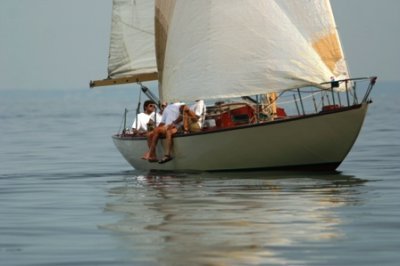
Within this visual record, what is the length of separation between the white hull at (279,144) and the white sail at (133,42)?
24.1 feet

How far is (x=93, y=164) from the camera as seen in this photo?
1581 inches

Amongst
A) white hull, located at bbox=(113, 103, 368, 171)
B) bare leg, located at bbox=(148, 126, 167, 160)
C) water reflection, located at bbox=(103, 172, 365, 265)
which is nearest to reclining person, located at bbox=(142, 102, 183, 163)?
bare leg, located at bbox=(148, 126, 167, 160)

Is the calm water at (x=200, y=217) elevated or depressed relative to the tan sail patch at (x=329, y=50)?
depressed

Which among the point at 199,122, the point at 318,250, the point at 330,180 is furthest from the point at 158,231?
the point at 199,122

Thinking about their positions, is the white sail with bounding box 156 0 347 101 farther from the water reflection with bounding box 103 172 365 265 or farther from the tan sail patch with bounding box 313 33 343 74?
the water reflection with bounding box 103 172 365 265

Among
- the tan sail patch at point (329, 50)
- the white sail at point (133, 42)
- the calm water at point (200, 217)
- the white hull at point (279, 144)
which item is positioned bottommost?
the calm water at point (200, 217)

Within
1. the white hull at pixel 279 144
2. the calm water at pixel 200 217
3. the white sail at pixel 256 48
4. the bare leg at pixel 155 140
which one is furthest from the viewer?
the bare leg at pixel 155 140

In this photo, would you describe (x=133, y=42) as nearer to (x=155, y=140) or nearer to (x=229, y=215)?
(x=155, y=140)

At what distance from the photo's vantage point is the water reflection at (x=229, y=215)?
17.7 meters

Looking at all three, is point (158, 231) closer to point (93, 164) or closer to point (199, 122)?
point (199, 122)

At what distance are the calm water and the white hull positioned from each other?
1.44 ft

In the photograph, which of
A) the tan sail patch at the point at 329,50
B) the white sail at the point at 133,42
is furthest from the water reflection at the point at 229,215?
the white sail at the point at 133,42

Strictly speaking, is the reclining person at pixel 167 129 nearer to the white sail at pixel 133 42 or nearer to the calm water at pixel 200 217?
the calm water at pixel 200 217

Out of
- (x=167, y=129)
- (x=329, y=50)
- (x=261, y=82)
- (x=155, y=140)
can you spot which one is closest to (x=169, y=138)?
(x=167, y=129)
